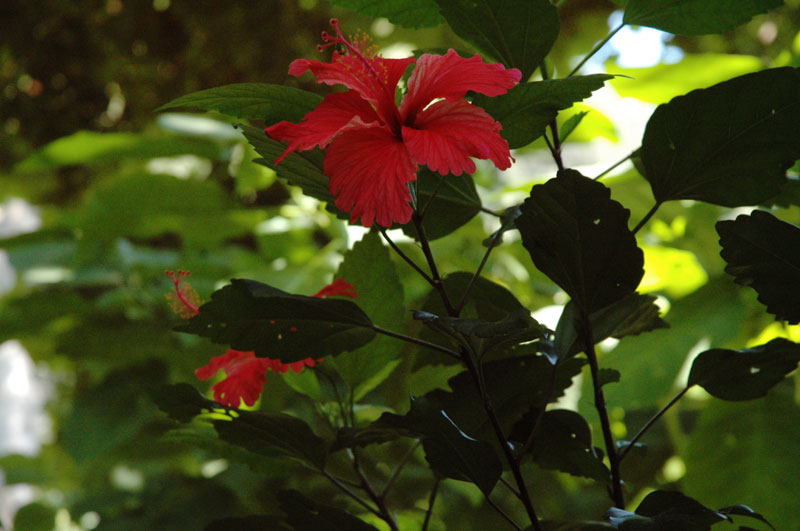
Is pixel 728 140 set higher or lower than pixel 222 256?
higher

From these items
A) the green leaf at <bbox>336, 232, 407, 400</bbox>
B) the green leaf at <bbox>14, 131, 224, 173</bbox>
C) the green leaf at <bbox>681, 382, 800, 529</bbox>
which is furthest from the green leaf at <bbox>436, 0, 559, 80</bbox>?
the green leaf at <bbox>14, 131, 224, 173</bbox>

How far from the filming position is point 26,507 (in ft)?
2.88

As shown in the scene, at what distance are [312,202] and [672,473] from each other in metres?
0.50

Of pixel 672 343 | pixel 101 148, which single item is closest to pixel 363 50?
pixel 672 343

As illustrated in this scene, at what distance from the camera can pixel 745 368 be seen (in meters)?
0.29

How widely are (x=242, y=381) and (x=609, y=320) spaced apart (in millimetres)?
156

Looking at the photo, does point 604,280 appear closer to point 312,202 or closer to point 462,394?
point 462,394

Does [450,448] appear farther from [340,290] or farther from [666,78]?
[666,78]

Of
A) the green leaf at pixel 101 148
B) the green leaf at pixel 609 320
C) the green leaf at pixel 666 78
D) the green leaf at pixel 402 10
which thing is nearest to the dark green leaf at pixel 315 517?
the green leaf at pixel 609 320

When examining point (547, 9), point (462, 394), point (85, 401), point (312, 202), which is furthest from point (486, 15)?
point (85, 401)

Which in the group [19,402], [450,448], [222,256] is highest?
[450,448]

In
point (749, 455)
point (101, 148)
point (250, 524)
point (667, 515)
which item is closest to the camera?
point (667, 515)

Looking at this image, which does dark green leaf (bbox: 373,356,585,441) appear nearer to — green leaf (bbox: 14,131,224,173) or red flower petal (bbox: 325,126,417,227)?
red flower petal (bbox: 325,126,417,227)

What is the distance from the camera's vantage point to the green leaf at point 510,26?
0.88 feet
